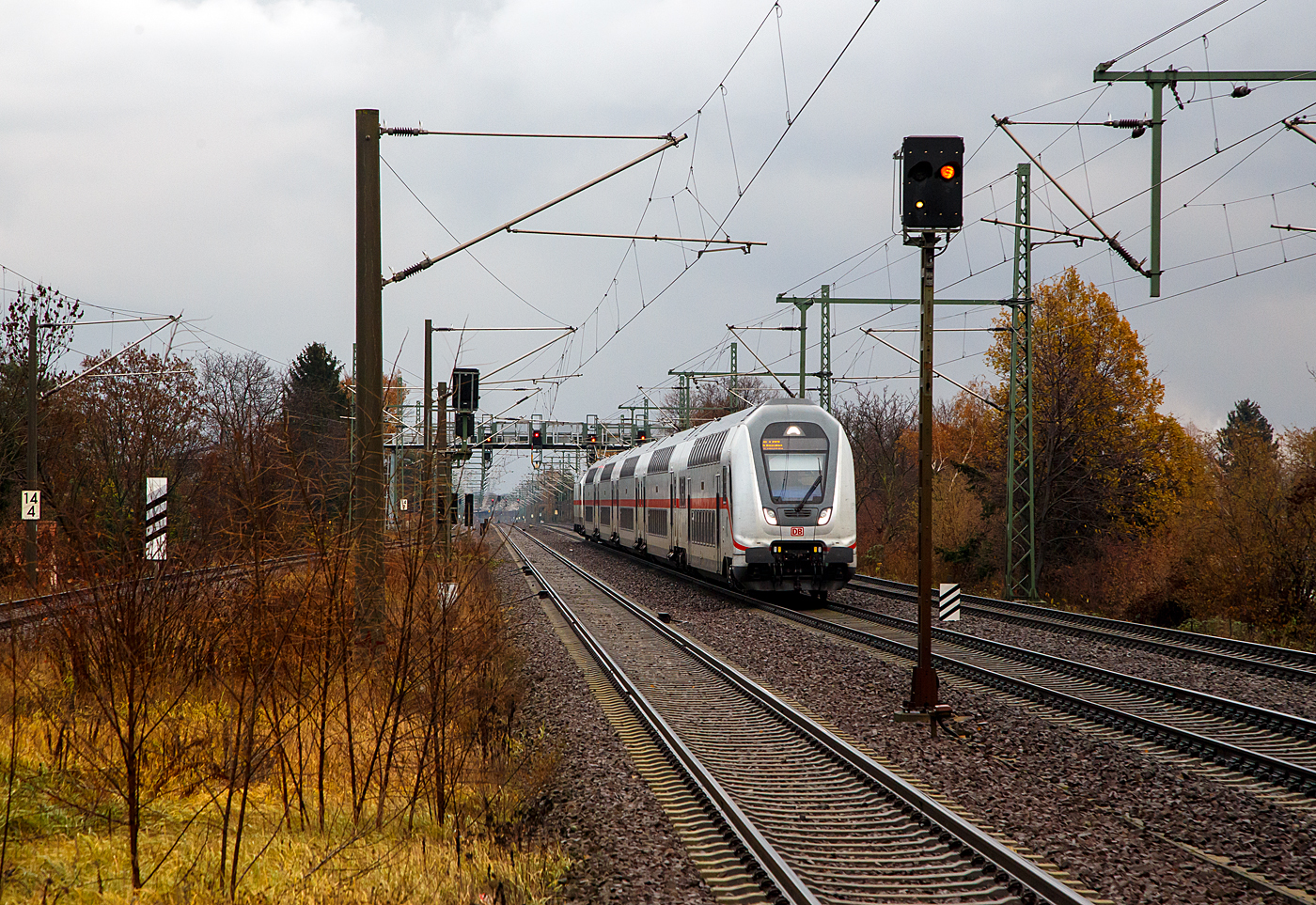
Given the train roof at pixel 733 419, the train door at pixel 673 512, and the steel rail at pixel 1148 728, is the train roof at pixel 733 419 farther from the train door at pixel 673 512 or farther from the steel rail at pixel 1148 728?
the steel rail at pixel 1148 728

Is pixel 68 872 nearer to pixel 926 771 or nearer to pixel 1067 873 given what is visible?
pixel 1067 873

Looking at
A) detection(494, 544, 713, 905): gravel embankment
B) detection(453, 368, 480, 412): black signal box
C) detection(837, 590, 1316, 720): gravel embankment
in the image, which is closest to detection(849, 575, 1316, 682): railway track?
detection(837, 590, 1316, 720): gravel embankment

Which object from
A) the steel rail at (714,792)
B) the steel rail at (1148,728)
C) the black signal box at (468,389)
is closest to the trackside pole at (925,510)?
the steel rail at (1148,728)

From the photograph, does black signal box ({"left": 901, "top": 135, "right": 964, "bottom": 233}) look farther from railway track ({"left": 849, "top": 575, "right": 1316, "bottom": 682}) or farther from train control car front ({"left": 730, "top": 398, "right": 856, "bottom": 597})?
train control car front ({"left": 730, "top": 398, "right": 856, "bottom": 597})

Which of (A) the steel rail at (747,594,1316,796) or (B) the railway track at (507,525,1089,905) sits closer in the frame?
(B) the railway track at (507,525,1089,905)

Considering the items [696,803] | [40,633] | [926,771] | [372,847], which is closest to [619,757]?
[696,803]

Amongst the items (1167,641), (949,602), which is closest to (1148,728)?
(949,602)

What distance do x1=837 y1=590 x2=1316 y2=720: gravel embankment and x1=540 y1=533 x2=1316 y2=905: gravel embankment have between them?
297cm

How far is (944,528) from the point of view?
3922 centimetres

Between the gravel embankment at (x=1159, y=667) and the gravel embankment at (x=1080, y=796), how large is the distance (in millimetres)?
2973

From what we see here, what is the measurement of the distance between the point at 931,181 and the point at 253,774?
822 centimetres

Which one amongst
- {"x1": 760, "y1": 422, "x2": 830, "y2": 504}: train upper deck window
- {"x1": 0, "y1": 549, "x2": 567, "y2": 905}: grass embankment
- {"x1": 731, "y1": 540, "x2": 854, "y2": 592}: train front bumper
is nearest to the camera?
{"x1": 0, "y1": 549, "x2": 567, "y2": 905}: grass embankment

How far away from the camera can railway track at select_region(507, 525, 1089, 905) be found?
20.6ft

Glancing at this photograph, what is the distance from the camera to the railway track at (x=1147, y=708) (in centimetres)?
949
